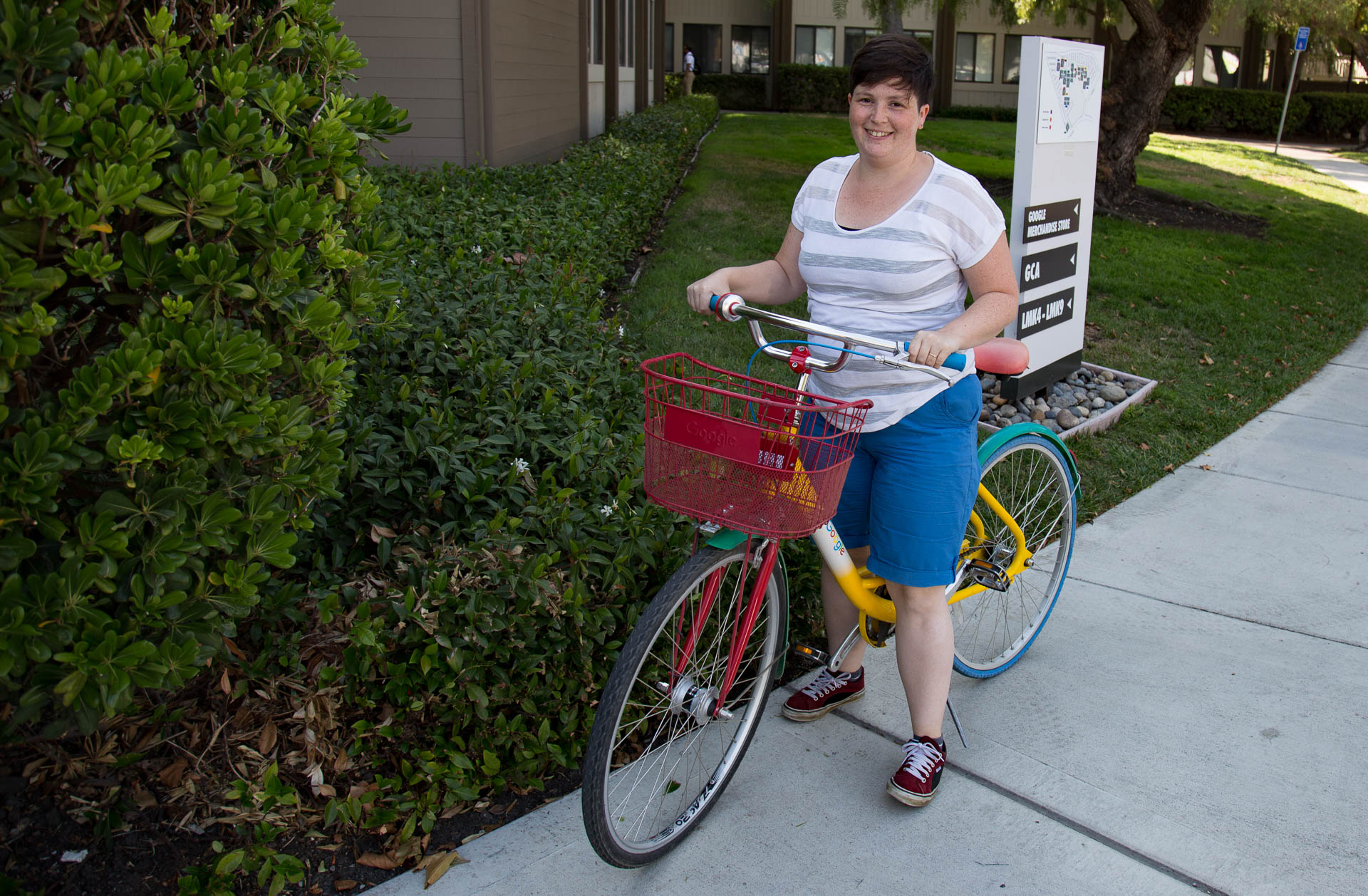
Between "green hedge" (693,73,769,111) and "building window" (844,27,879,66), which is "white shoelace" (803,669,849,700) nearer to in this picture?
"green hedge" (693,73,769,111)

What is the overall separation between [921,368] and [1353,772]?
6.40ft

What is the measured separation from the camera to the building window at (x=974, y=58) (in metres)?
36.4

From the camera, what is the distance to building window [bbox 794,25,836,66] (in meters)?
36.8

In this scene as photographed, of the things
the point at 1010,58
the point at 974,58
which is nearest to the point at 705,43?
the point at 974,58

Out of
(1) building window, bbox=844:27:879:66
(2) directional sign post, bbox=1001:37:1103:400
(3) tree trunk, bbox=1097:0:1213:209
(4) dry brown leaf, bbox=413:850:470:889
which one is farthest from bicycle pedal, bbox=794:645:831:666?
(1) building window, bbox=844:27:879:66

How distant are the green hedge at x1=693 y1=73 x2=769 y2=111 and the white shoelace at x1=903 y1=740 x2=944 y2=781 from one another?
3493cm

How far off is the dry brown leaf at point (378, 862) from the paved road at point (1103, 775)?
40mm

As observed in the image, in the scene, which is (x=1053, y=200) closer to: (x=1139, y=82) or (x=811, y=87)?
(x=1139, y=82)

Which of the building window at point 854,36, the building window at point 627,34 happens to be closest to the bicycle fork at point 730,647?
the building window at point 627,34

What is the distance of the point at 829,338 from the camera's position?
8.46 ft

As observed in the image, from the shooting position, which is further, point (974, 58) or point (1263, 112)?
point (974, 58)

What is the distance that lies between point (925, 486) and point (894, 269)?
0.58 meters

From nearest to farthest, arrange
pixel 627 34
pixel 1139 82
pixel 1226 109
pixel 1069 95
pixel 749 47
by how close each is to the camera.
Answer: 1. pixel 1069 95
2. pixel 1139 82
3. pixel 627 34
4. pixel 1226 109
5. pixel 749 47

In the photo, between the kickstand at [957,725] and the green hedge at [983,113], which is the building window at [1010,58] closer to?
the green hedge at [983,113]
